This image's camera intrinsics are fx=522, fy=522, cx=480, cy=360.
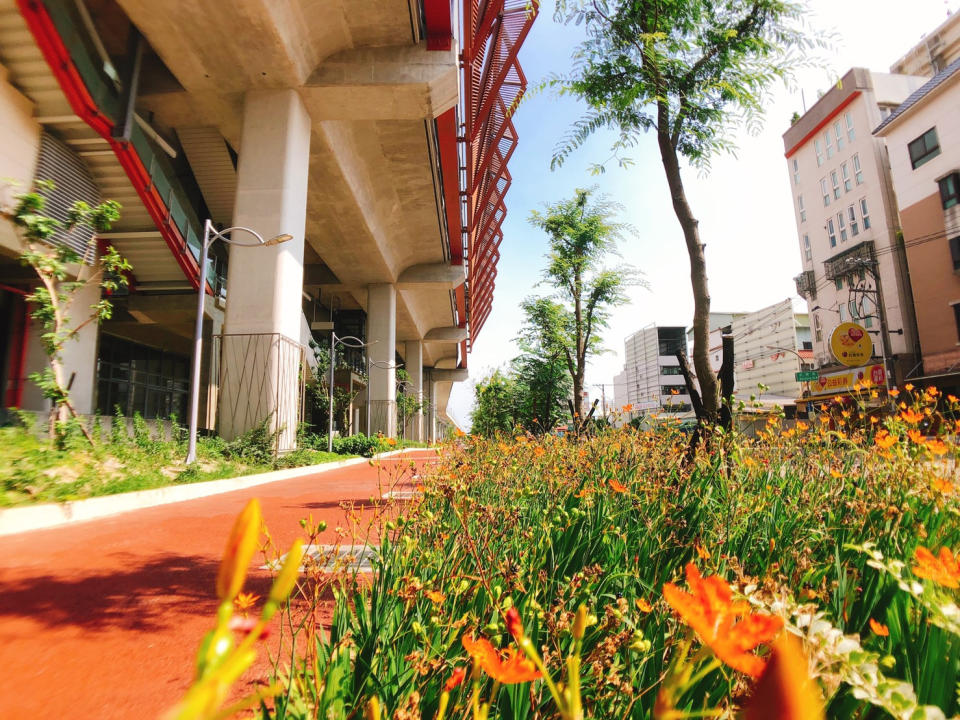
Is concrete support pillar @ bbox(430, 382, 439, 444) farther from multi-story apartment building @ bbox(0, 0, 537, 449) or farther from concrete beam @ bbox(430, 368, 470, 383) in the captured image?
multi-story apartment building @ bbox(0, 0, 537, 449)

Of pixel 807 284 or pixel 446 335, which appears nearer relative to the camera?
pixel 446 335

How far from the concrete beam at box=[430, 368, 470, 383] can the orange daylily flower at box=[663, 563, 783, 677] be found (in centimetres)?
5412

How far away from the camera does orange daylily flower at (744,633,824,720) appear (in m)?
0.26

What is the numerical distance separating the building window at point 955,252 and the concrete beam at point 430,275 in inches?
961

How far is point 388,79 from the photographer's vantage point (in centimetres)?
1186

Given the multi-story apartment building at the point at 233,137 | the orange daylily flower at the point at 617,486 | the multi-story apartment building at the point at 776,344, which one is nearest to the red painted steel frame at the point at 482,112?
the multi-story apartment building at the point at 233,137

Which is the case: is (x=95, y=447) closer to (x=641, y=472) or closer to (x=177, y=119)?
(x=641, y=472)

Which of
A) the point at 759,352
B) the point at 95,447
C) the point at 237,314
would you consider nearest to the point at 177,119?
the point at 237,314

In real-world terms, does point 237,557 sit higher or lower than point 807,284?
lower

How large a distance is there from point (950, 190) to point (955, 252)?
3179mm

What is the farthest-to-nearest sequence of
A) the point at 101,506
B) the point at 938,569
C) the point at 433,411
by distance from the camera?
the point at 433,411 < the point at 101,506 < the point at 938,569

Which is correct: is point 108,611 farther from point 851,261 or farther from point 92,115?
point 851,261

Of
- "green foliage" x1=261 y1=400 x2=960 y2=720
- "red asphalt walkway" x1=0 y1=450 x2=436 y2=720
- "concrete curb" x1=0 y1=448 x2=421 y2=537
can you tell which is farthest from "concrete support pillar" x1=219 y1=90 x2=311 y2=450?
"green foliage" x1=261 y1=400 x2=960 y2=720

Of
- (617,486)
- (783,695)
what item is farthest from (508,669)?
(617,486)
